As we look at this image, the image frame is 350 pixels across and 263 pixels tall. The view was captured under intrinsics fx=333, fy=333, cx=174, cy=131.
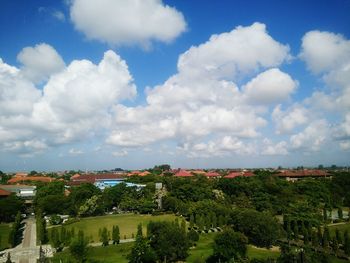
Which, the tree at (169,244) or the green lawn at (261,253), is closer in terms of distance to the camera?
the tree at (169,244)

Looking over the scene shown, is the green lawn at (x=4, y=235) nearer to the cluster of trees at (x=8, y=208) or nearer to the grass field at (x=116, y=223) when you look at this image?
the cluster of trees at (x=8, y=208)

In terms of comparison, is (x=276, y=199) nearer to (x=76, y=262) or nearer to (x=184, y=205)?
(x=184, y=205)

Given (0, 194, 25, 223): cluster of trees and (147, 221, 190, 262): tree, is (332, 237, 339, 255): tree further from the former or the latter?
(0, 194, 25, 223): cluster of trees

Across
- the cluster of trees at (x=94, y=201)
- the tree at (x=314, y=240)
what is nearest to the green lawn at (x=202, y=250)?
the tree at (x=314, y=240)

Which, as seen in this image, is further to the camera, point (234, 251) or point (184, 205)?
point (184, 205)

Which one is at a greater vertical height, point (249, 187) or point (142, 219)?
point (249, 187)

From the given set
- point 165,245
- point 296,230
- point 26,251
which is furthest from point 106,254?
point 296,230

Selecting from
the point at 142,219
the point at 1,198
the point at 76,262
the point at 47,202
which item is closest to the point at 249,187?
the point at 142,219
